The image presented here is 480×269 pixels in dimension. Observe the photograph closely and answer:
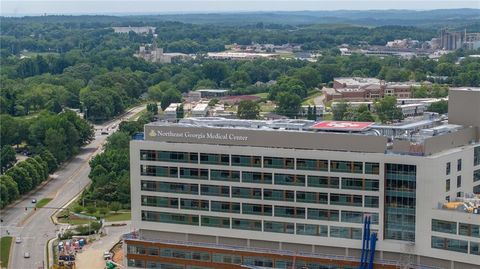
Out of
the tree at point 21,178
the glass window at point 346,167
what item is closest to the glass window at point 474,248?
the glass window at point 346,167

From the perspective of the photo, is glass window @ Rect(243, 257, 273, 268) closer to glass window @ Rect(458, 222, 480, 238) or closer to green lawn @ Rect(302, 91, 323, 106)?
glass window @ Rect(458, 222, 480, 238)

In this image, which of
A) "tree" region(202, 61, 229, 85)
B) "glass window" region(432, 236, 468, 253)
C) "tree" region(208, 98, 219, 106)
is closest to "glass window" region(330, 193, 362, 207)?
"glass window" region(432, 236, 468, 253)

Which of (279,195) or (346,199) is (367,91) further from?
(346,199)

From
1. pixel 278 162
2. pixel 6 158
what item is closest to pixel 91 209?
pixel 6 158

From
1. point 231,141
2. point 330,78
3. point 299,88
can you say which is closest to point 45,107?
point 299,88

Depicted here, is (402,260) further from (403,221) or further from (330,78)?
(330,78)
